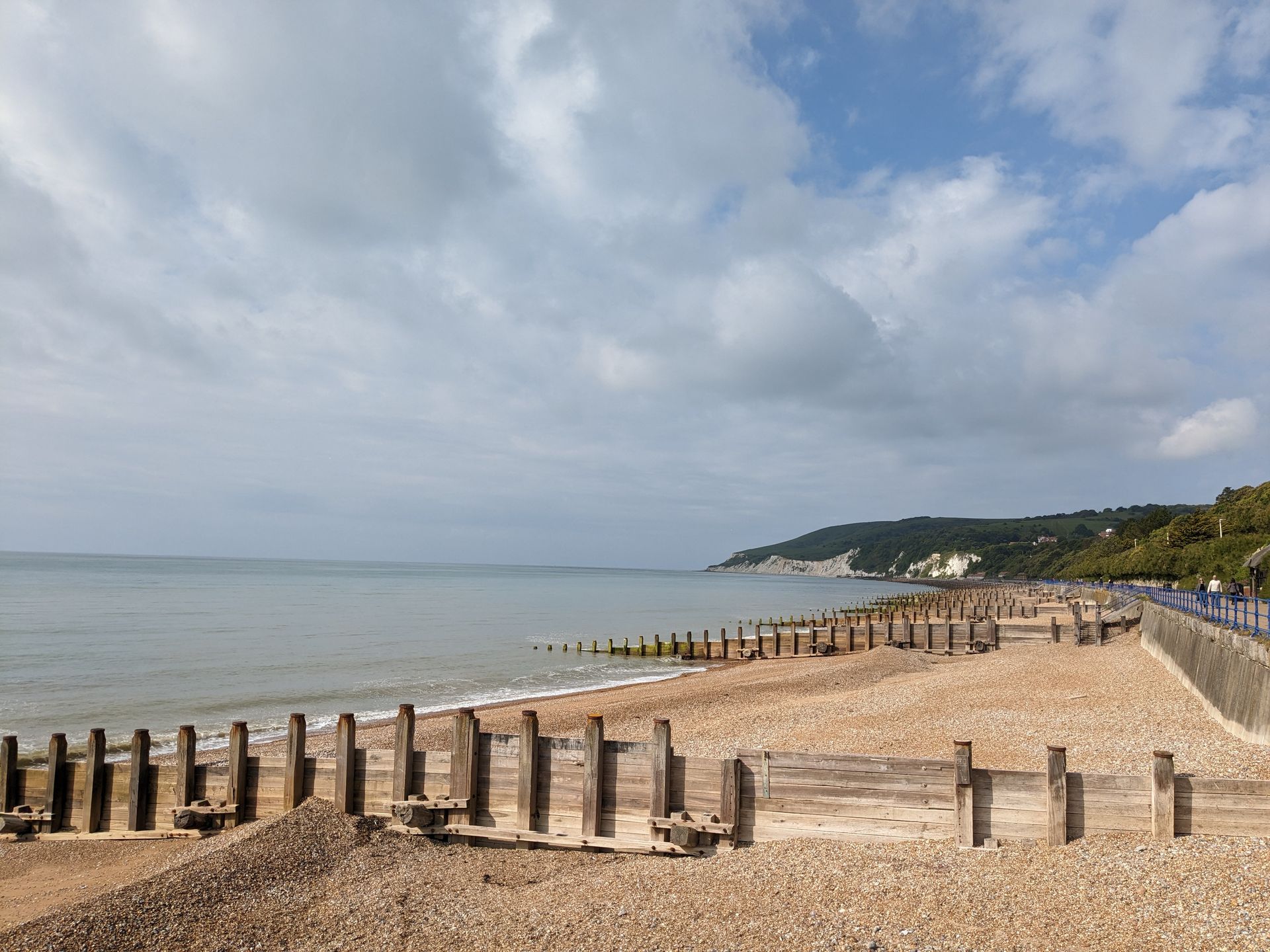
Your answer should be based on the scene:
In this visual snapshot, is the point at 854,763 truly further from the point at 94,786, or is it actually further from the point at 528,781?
the point at 94,786

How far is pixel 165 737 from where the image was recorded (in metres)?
20.0

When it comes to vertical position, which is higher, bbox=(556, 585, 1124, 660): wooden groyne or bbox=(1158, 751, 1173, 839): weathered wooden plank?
bbox=(1158, 751, 1173, 839): weathered wooden plank

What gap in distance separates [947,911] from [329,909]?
6.06 metres

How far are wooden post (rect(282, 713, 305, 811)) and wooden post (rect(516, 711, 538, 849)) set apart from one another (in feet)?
10.1

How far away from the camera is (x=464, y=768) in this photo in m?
10.3

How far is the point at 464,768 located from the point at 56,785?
643cm

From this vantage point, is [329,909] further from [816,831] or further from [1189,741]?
[1189,741]

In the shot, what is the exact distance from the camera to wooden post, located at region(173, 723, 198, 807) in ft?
36.6

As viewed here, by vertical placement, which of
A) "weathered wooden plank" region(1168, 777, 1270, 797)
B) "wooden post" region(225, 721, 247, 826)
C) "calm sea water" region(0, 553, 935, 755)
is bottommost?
"calm sea water" region(0, 553, 935, 755)

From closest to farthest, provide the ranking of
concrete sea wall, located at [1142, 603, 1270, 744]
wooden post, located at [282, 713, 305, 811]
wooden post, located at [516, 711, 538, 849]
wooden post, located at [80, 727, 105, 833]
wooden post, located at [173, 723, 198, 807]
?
wooden post, located at [516, 711, 538, 849], wooden post, located at [282, 713, 305, 811], wooden post, located at [173, 723, 198, 807], wooden post, located at [80, 727, 105, 833], concrete sea wall, located at [1142, 603, 1270, 744]

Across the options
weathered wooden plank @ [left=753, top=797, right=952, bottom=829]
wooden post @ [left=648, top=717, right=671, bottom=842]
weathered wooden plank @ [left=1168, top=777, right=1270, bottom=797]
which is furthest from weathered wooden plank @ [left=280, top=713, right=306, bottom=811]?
weathered wooden plank @ [left=1168, top=777, right=1270, bottom=797]

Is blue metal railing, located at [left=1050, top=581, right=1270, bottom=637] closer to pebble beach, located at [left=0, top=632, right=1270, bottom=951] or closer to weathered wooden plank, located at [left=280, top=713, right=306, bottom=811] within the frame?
pebble beach, located at [left=0, top=632, right=1270, bottom=951]

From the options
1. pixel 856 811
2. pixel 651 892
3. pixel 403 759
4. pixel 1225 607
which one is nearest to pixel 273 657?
pixel 403 759

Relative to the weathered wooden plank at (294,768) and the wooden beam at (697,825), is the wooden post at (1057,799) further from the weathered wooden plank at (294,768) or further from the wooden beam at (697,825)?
the weathered wooden plank at (294,768)
